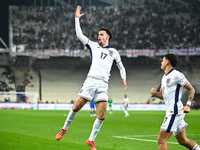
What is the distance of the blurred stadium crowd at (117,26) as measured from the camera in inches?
1928

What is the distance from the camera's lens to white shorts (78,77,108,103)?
7.77m

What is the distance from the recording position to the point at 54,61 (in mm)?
51656

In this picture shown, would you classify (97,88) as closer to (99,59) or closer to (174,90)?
(99,59)

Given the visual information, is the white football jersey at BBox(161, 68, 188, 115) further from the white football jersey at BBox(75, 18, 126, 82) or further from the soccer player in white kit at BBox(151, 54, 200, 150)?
the white football jersey at BBox(75, 18, 126, 82)

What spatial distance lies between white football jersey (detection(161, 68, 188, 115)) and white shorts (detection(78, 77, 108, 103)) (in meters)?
1.75

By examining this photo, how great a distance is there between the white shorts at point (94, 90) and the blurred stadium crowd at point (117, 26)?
41082 millimetres

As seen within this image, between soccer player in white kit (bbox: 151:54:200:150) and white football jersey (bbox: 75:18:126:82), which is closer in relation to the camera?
soccer player in white kit (bbox: 151:54:200:150)

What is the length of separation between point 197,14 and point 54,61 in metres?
21.8

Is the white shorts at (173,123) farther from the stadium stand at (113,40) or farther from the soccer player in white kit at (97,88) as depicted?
the stadium stand at (113,40)

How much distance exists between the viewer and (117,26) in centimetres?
5144

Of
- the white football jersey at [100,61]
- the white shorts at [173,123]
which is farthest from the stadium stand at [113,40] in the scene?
the white shorts at [173,123]

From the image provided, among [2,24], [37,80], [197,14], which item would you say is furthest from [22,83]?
[197,14]

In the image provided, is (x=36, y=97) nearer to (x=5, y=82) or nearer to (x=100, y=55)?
(x=5, y=82)

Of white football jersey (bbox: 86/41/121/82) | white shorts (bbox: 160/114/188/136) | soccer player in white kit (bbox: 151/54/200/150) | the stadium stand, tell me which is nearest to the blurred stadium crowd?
the stadium stand
